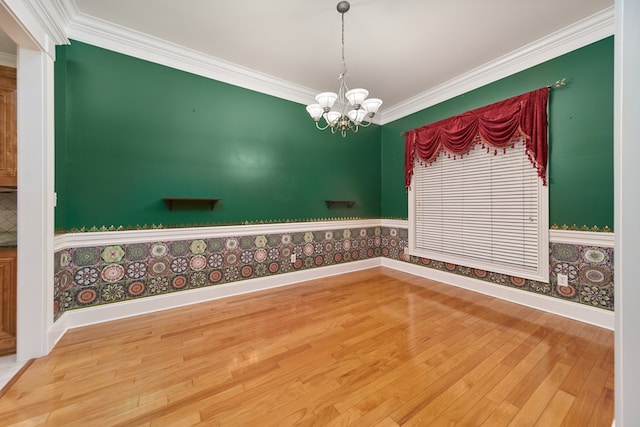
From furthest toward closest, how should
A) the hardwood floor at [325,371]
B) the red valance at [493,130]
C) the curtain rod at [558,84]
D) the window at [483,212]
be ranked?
the window at [483,212] < the red valance at [493,130] < the curtain rod at [558,84] < the hardwood floor at [325,371]

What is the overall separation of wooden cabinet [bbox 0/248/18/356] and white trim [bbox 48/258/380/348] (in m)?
0.25

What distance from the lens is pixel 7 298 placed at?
1.81m

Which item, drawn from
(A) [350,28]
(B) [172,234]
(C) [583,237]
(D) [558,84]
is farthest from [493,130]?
(B) [172,234]

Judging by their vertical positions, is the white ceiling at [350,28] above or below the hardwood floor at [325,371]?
above

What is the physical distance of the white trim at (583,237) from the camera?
223 centimetres

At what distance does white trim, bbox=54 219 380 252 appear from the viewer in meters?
2.27

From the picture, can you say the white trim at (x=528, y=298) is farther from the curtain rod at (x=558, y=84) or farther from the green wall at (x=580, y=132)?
the curtain rod at (x=558, y=84)

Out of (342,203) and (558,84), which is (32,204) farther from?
(558,84)

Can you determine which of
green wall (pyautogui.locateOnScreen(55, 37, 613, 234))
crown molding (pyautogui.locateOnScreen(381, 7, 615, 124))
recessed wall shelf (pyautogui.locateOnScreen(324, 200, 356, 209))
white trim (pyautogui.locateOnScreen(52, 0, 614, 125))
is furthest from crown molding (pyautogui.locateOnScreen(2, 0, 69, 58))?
crown molding (pyautogui.locateOnScreen(381, 7, 615, 124))

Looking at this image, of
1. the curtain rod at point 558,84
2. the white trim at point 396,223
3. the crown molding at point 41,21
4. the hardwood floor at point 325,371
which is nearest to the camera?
the hardwood floor at point 325,371

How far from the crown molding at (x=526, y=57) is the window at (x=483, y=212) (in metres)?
0.85

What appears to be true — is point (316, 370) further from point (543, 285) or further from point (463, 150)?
point (463, 150)

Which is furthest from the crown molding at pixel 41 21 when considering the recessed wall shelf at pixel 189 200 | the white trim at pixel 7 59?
the recessed wall shelf at pixel 189 200

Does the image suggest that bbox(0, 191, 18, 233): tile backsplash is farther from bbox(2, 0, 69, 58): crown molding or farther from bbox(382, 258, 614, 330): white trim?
bbox(382, 258, 614, 330): white trim
